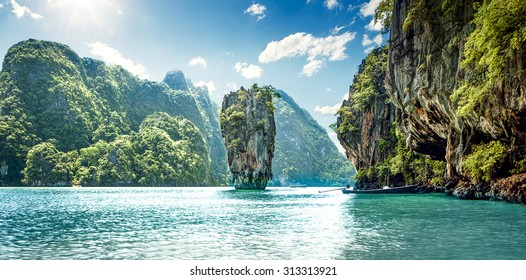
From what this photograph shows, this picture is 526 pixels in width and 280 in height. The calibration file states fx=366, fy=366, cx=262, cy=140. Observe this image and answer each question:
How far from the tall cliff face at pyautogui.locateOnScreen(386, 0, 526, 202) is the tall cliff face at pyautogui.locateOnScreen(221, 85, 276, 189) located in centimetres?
3969

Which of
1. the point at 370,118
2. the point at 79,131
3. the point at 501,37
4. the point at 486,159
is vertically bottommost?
the point at 486,159

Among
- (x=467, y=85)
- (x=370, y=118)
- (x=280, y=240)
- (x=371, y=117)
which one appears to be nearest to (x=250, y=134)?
(x=370, y=118)

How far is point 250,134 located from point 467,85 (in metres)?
52.7

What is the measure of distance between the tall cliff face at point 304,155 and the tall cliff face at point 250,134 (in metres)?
64.5

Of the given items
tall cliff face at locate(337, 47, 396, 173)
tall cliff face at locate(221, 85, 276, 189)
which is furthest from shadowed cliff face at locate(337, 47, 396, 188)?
tall cliff face at locate(221, 85, 276, 189)

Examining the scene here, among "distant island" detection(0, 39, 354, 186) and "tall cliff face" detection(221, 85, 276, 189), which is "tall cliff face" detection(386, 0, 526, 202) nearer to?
"tall cliff face" detection(221, 85, 276, 189)

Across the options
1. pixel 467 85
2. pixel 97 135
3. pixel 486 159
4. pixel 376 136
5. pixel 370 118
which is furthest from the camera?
pixel 97 135

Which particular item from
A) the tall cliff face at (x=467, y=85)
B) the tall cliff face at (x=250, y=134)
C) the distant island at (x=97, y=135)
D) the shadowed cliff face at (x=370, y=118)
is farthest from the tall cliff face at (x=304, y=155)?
the tall cliff face at (x=467, y=85)

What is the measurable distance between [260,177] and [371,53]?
3240cm

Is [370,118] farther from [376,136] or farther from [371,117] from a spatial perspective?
[376,136]

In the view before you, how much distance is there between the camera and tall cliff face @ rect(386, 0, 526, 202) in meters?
14.6

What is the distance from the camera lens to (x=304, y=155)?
139375mm
